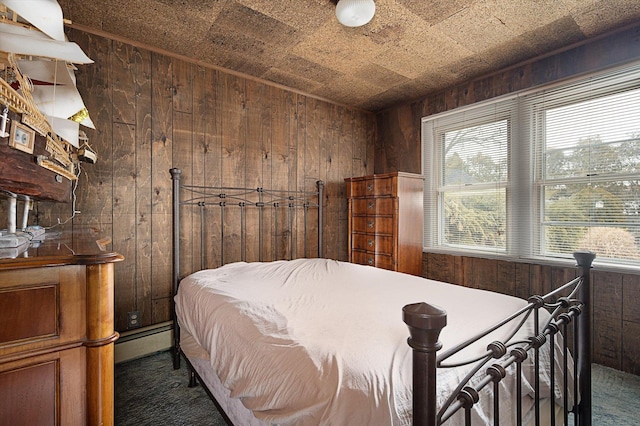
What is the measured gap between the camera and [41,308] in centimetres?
85

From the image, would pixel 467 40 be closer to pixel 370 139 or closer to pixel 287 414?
pixel 370 139

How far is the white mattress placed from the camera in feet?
2.84

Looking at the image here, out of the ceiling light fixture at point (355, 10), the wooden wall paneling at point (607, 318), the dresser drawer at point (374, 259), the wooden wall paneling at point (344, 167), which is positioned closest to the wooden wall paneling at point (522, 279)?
the wooden wall paneling at point (607, 318)

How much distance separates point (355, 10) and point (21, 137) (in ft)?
5.65

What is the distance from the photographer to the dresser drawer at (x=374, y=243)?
3010 millimetres

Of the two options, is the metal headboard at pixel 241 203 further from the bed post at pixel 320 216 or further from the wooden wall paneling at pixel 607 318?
the wooden wall paneling at pixel 607 318

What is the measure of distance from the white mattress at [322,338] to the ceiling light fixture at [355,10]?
1660 millimetres

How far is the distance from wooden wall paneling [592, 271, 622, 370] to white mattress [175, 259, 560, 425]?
122cm

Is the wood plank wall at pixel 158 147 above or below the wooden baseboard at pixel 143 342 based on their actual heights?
above

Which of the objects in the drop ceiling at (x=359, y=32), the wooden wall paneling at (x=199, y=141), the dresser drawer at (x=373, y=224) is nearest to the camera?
the drop ceiling at (x=359, y=32)

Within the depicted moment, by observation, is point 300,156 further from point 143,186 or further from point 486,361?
point 486,361

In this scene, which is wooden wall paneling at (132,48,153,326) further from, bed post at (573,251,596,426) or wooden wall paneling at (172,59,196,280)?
bed post at (573,251,596,426)

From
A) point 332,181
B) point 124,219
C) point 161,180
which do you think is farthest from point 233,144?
point 332,181

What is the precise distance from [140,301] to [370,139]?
300 centimetres
